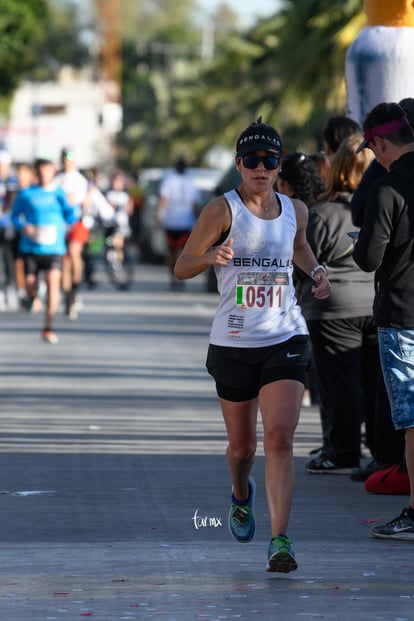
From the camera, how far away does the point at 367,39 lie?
1139 centimetres

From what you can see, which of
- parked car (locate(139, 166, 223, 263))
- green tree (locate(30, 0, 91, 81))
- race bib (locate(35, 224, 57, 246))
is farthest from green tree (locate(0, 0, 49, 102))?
green tree (locate(30, 0, 91, 81))

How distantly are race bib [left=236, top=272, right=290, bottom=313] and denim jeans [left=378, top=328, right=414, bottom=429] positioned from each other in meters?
0.76

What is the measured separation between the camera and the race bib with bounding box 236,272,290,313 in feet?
23.6

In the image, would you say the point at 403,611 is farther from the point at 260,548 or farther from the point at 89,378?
the point at 89,378

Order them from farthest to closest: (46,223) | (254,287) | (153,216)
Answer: (153,216)
(46,223)
(254,287)

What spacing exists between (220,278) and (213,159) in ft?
182

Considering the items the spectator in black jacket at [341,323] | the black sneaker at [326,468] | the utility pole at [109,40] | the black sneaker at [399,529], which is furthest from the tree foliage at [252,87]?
the black sneaker at [399,529]

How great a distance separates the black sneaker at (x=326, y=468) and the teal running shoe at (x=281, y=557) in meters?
3.14

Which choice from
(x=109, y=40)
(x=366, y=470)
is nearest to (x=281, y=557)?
(x=366, y=470)

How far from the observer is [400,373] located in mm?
7797

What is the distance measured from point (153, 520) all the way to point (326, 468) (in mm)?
1922

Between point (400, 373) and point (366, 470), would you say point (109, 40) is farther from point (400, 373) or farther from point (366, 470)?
point (400, 373)

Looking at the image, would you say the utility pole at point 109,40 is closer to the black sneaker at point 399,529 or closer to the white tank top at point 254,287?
the black sneaker at point 399,529

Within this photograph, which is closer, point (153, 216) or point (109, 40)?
point (153, 216)
